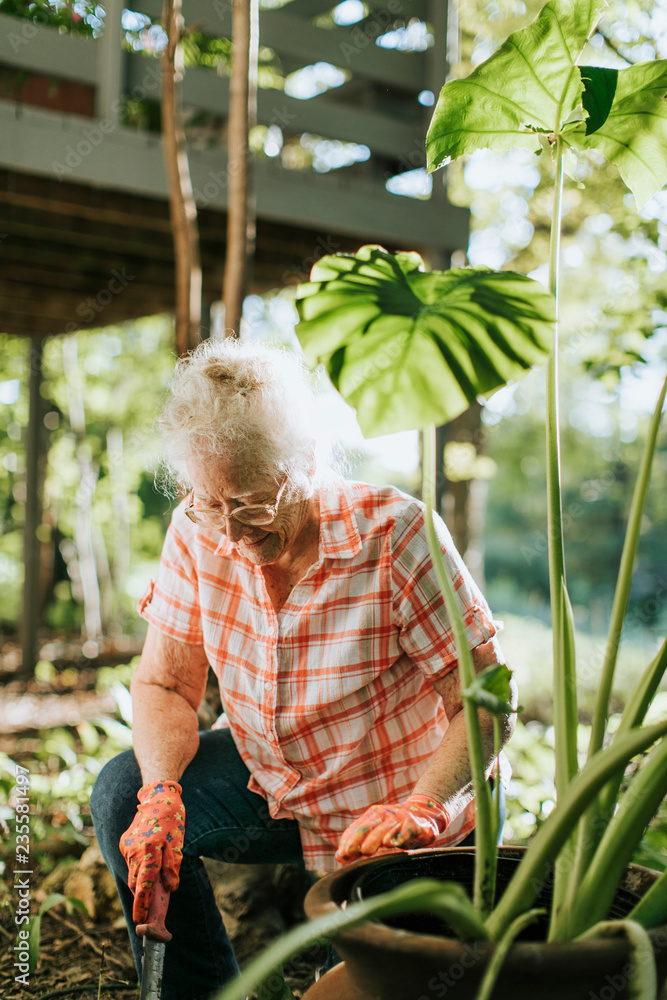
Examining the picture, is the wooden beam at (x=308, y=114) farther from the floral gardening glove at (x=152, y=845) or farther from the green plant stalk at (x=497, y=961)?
the green plant stalk at (x=497, y=961)

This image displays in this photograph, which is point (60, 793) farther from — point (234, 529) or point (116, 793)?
point (234, 529)

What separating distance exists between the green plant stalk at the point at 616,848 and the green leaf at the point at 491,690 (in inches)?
6.1

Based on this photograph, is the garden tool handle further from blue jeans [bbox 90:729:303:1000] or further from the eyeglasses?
the eyeglasses

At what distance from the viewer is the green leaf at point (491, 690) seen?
0.83 m

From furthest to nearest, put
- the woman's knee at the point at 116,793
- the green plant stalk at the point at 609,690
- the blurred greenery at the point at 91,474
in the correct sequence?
1. the blurred greenery at the point at 91,474
2. the woman's knee at the point at 116,793
3. the green plant stalk at the point at 609,690

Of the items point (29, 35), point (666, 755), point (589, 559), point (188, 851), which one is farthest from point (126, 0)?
point (589, 559)

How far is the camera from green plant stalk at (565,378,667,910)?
38.1 inches

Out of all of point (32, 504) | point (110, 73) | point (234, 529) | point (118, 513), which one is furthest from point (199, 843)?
point (118, 513)

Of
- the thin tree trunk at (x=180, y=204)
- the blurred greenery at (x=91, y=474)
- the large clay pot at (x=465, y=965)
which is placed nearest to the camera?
the large clay pot at (x=465, y=965)

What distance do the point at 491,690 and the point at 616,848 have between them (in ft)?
0.70

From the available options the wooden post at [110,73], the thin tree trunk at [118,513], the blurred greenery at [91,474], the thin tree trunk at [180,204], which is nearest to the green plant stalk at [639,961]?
the thin tree trunk at [180,204]

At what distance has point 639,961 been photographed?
79 cm

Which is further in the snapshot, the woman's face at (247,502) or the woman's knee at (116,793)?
the woman's knee at (116,793)

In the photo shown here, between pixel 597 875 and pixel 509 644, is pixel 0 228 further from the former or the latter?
pixel 509 644
